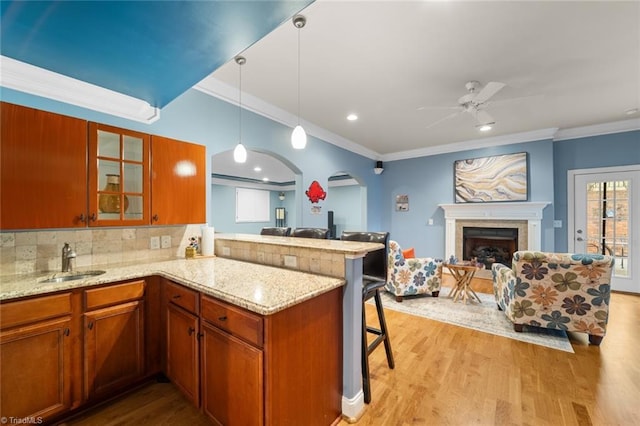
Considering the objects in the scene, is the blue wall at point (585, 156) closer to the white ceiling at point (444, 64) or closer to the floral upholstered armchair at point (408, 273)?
the white ceiling at point (444, 64)

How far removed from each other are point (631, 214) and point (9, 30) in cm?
755

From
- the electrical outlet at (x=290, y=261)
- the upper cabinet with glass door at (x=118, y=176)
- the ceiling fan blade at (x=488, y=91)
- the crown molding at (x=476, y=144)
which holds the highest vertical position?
the crown molding at (x=476, y=144)

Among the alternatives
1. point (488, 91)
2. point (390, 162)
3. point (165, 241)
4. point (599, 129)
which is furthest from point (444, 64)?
point (599, 129)

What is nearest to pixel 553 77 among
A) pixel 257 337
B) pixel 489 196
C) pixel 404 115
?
pixel 404 115

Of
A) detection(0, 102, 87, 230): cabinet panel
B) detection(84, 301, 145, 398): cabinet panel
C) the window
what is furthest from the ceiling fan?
the window

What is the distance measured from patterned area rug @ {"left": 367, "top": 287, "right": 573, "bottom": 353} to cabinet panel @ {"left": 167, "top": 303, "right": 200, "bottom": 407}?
8.86 feet

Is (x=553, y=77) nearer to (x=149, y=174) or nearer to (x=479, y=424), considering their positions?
Answer: (x=479, y=424)

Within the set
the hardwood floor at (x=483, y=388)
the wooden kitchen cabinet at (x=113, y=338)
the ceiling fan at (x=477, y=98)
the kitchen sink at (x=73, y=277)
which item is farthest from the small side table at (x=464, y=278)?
the kitchen sink at (x=73, y=277)

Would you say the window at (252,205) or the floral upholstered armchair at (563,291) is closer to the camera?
the floral upholstered armchair at (563,291)

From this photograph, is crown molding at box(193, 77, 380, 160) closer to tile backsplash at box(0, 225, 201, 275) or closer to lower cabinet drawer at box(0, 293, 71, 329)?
tile backsplash at box(0, 225, 201, 275)

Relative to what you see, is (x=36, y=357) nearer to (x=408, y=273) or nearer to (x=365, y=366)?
(x=365, y=366)

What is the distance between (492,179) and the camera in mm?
5223

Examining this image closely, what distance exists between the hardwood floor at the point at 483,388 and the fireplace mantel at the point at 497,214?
218 centimetres

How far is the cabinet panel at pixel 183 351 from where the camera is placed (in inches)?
65.0
